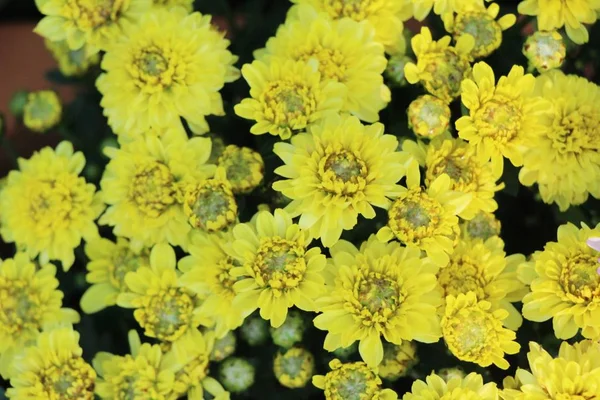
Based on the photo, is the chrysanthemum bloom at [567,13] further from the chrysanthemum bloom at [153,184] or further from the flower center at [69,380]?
the flower center at [69,380]

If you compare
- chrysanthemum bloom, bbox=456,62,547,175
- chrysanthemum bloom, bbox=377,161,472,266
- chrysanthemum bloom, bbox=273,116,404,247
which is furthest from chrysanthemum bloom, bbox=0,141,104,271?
chrysanthemum bloom, bbox=456,62,547,175

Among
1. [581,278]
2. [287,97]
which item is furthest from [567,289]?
[287,97]

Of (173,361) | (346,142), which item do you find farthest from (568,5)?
(173,361)

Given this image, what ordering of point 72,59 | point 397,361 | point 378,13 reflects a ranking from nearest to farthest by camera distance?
point 397,361, point 378,13, point 72,59

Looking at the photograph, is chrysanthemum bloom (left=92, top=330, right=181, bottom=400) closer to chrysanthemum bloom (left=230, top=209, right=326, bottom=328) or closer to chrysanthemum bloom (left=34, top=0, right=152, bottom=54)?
chrysanthemum bloom (left=230, top=209, right=326, bottom=328)

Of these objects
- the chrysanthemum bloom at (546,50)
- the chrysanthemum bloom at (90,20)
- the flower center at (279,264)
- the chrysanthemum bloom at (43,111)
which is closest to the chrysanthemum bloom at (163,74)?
the chrysanthemum bloom at (90,20)

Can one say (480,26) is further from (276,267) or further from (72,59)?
(72,59)
